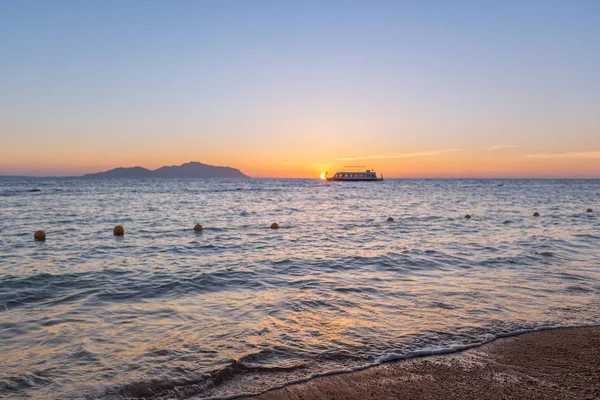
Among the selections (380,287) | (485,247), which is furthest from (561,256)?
(380,287)

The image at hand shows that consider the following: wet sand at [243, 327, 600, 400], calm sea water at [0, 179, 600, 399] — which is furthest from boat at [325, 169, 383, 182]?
wet sand at [243, 327, 600, 400]

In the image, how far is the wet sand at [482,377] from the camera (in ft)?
15.9

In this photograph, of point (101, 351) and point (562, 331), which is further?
point (562, 331)

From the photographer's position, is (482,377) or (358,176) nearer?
(482,377)

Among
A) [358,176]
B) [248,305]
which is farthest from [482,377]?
[358,176]

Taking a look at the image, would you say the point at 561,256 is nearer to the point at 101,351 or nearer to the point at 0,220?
the point at 101,351

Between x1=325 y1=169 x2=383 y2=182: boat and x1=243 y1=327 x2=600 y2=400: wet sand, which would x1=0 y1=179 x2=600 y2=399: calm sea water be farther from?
x1=325 y1=169 x2=383 y2=182: boat

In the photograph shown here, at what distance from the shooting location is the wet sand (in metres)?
4.85

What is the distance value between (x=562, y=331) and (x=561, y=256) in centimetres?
953

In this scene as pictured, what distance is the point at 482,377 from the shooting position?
532cm

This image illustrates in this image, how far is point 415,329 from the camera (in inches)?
285

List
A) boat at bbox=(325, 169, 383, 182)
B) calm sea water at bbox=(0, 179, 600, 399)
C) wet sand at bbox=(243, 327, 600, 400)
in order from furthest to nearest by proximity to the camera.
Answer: boat at bbox=(325, 169, 383, 182) < calm sea water at bbox=(0, 179, 600, 399) < wet sand at bbox=(243, 327, 600, 400)

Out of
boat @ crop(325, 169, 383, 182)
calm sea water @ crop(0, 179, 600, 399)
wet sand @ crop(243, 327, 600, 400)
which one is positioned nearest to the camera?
wet sand @ crop(243, 327, 600, 400)

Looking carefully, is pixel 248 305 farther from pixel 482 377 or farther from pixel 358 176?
pixel 358 176
